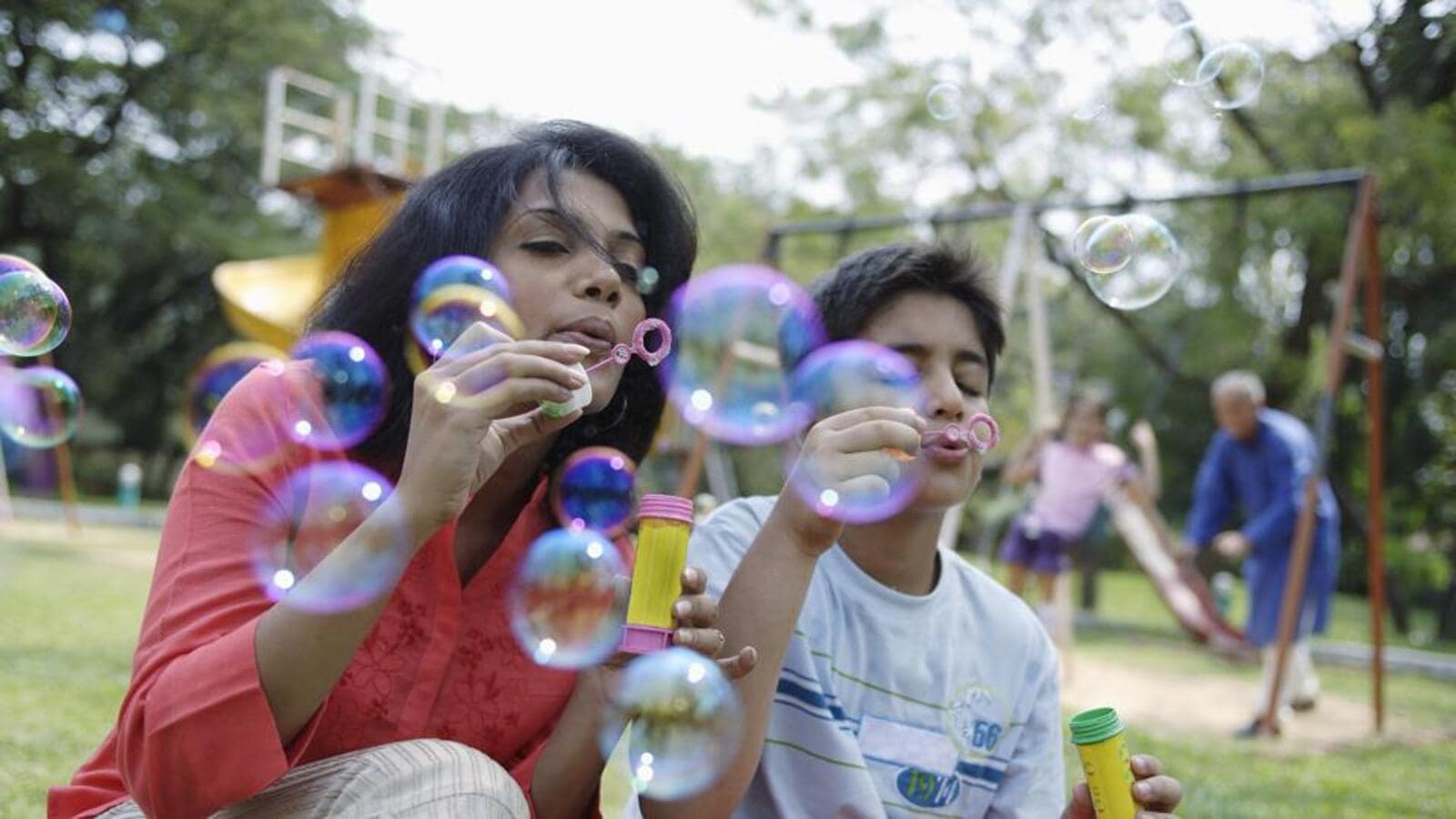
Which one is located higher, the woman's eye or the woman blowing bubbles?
the woman's eye

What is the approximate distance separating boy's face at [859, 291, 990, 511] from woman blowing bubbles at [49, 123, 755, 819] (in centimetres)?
36

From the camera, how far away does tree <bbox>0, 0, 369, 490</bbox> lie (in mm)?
15883

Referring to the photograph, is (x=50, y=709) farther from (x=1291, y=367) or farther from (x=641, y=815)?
(x=1291, y=367)

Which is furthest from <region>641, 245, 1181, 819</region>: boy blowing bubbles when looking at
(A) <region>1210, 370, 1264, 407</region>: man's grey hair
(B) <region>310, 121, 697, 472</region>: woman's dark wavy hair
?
(A) <region>1210, 370, 1264, 407</region>: man's grey hair

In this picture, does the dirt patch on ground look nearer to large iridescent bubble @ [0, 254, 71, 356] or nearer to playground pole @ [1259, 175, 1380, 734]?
playground pole @ [1259, 175, 1380, 734]

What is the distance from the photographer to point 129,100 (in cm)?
1756

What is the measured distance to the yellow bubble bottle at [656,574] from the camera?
1320mm

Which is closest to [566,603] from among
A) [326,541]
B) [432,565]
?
[432,565]

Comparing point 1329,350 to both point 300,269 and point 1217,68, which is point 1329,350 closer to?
point 1217,68

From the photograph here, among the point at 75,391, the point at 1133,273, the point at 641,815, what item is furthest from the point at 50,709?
the point at 1133,273

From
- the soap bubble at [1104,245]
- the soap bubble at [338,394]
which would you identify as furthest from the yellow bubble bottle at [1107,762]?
the soap bubble at [1104,245]

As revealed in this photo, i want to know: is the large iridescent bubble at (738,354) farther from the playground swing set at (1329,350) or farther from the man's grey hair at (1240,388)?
the man's grey hair at (1240,388)

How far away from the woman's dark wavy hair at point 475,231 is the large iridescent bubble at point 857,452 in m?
0.30

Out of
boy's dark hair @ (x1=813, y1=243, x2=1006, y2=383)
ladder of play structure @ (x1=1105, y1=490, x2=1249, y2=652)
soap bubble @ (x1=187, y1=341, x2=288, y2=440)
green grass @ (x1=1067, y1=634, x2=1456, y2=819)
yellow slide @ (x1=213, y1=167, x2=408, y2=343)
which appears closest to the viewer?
boy's dark hair @ (x1=813, y1=243, x2=1006, y2=383)
